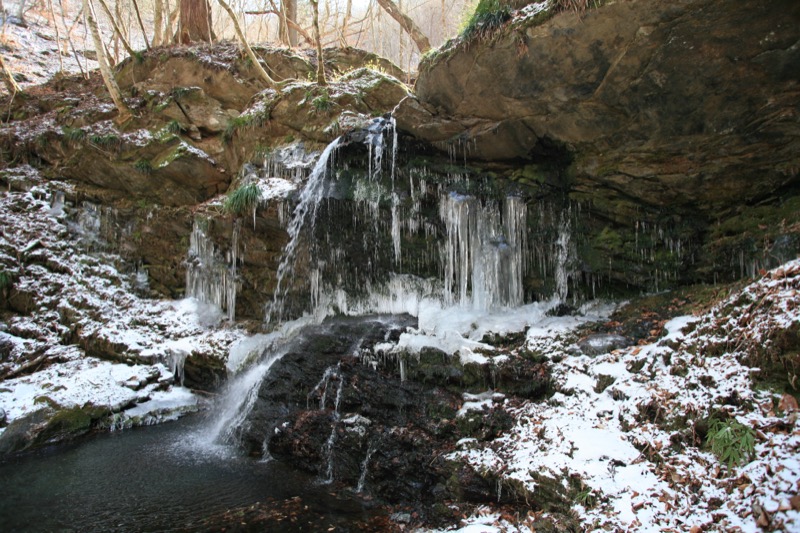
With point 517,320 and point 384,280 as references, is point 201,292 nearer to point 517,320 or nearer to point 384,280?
point 384,280

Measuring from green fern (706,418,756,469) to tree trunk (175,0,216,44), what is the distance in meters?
15.7

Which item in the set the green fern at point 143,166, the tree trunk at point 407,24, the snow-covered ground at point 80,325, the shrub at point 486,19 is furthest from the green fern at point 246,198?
the tree trunk at point 407,24

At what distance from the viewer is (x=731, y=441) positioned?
3.29 m

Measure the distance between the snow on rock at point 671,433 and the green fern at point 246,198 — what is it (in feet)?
20.2

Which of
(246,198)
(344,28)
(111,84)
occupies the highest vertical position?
(344,28)

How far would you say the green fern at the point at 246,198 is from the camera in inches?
336

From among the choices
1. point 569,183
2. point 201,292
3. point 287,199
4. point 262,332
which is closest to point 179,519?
point 262,332

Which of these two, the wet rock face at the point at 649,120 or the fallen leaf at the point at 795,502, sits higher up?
the wet rock face at the point at 649,120

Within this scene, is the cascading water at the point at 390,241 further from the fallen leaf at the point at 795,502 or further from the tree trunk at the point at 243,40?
the fallen leaf at the point at 795,502

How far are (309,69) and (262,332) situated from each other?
A: 28.0 feet

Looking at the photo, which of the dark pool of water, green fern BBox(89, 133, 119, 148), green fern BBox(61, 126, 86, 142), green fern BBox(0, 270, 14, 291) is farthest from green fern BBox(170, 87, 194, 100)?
the dark pool of water

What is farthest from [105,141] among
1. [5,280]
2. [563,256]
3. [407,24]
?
[563,256]

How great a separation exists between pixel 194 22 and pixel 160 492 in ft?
46.6

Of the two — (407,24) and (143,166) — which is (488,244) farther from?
(143,166)
